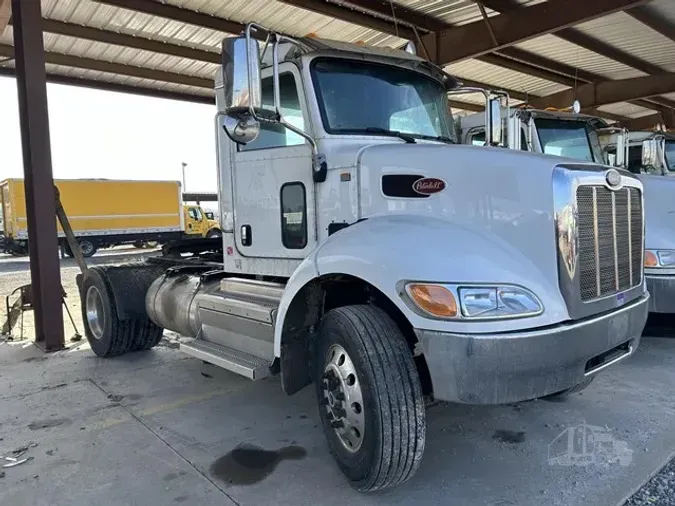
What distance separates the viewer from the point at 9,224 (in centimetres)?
2105

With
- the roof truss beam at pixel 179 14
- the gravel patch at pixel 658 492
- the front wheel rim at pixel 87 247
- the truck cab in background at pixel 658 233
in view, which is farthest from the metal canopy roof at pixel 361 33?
the front wheel rim at pixel 87 247

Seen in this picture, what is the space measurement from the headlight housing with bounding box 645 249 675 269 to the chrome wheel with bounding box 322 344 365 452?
140 inches

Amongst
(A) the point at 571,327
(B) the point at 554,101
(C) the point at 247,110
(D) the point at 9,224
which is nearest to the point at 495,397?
(A) the point at 571,327

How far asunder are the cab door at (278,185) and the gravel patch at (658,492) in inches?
92.1

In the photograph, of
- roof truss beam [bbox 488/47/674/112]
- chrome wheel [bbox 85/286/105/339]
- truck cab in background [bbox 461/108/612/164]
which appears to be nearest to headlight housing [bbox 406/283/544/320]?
chrome wheel [bbox 85/286/105/339]

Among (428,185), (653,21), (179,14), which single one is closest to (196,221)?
(179,14)

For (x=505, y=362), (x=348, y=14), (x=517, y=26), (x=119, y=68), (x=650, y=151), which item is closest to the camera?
(x=505, y=362)

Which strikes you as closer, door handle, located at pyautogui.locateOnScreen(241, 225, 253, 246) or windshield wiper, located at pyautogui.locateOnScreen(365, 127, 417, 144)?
windshield wiper, located at pyautogui.locateOnScreen(365, 127, 417, 144)

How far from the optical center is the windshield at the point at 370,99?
353cm

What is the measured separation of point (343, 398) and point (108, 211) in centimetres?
2172

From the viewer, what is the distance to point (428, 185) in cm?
300

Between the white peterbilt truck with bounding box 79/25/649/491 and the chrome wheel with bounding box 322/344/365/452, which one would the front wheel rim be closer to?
the white peterbilt truck with bounding box 79/25/649/491

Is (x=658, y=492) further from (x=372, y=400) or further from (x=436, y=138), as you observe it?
(x=436, y=138)

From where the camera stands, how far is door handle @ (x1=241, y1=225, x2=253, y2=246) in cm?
422
